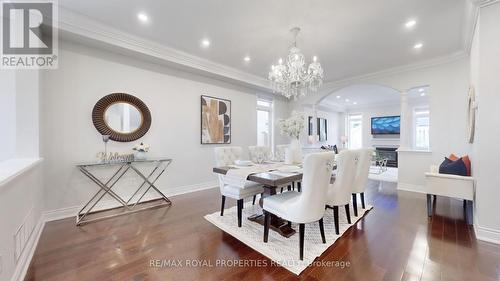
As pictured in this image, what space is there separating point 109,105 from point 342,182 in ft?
12.3

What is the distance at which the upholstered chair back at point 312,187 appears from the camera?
1844mm

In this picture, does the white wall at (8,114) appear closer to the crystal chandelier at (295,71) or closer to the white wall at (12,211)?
the white wall at (12,211)

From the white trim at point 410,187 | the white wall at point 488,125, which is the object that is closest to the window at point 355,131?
the white trim at point 410,187

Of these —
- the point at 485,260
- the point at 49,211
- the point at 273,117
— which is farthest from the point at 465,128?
the point at 49,211

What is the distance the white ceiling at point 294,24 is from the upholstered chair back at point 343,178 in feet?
6.09

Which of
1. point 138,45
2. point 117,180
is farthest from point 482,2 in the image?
point 117,180

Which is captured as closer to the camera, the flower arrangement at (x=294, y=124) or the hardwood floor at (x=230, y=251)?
the hardwood floor at (x=230, y=251)

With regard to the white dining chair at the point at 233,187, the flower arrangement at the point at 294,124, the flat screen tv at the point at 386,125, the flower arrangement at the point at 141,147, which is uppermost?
the flat screen tv at the point at 386,125

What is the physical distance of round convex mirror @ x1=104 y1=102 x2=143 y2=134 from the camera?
3359 millimetres

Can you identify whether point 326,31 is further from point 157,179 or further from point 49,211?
point 49,211

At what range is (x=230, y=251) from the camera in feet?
6.88

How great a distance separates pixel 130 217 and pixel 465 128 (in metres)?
6.15
